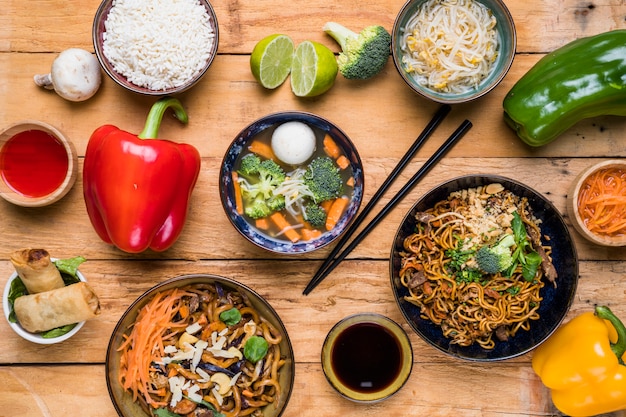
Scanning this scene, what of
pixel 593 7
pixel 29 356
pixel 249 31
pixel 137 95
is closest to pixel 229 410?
pixel 29 356

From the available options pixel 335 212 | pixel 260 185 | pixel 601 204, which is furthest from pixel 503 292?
pixel 260 185

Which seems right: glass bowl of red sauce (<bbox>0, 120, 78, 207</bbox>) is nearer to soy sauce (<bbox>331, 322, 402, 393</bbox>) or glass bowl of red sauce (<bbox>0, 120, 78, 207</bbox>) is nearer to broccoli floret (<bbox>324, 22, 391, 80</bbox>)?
broccoli floret (<bbox>324, 22, 391, 80</bbox>)

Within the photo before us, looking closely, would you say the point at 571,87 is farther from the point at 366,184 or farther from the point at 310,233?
the point at 310,233

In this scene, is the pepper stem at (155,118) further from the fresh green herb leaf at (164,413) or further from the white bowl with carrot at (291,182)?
the fresh green herb leaf at (164,413)

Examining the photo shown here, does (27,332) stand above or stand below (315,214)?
below

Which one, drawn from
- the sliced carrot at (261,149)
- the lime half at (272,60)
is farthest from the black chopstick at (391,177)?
the lime half at (272,60)

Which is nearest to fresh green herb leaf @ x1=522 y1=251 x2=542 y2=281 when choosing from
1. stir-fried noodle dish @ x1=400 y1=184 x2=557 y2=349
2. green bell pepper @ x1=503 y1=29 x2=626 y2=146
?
stir-fried noodle dish @ x1=400 y1=184 x2=557 y2=349
